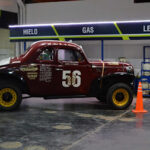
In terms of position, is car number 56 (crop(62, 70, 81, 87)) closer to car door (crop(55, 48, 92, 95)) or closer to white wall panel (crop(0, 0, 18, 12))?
car door (crop(55, 48, 92, 95))

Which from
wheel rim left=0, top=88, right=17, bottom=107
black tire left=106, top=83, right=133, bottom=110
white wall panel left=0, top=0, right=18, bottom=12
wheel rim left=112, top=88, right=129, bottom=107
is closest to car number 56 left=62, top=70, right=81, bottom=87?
black tire left=106, top=83, right=133, bottom=110

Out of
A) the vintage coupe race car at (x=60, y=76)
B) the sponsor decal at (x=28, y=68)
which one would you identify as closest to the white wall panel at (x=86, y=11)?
the vintage coupe race car at (x=60, y=76)

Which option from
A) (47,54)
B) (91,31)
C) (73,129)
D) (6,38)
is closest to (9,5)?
(6,38)

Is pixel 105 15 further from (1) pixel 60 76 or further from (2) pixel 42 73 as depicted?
(2) pixel 42 73

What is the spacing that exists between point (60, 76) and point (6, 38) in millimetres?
10016

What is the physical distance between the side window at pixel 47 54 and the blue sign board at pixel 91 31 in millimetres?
3645

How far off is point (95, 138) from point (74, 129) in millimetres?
797

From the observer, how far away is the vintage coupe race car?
7980 mm

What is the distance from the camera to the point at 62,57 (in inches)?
331

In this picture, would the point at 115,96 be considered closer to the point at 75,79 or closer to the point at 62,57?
the point at 75,79

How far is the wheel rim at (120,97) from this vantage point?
28.4 ft

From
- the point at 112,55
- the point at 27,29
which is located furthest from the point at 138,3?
the point at 27,29

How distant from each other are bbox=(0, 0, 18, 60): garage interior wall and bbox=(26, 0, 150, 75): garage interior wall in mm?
1939

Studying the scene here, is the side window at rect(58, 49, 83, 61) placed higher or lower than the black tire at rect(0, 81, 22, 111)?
higher
